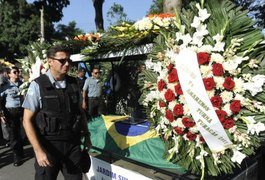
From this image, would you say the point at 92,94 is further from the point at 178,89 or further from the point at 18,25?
the point at 18,25

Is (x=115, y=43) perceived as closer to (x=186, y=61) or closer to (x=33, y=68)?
(x=186, y=61)

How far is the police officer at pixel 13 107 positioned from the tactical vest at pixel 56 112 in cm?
364

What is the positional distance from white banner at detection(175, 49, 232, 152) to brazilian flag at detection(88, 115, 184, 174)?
955 millimetres

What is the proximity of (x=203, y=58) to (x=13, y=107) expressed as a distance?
509 cm

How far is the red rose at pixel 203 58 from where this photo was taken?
111 inches

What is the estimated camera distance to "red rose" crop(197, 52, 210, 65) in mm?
2816

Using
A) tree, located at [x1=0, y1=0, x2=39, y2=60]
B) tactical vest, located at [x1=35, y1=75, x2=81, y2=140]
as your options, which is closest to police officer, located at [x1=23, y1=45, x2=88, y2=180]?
tactical vest, located at [x1=35, y1=75, x2=81, y2=140]

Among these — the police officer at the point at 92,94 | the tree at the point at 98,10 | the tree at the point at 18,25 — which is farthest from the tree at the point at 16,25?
the police officer at the point at 92,94

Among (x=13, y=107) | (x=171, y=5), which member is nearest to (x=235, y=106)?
(x=171, y=5)

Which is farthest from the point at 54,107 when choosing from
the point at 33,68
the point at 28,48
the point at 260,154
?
the point at 28,48

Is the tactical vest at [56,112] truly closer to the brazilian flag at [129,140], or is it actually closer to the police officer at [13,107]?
the brazilian flag at [129,140]

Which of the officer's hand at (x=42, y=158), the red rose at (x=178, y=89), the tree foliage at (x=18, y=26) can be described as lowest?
the officer's hand at (x=42, y=158)

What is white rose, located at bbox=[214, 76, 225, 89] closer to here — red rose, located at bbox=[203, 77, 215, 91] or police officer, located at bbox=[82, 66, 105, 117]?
red rose, located at bbox=[203, 77, 215, 91]

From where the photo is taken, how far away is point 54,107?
350cm
